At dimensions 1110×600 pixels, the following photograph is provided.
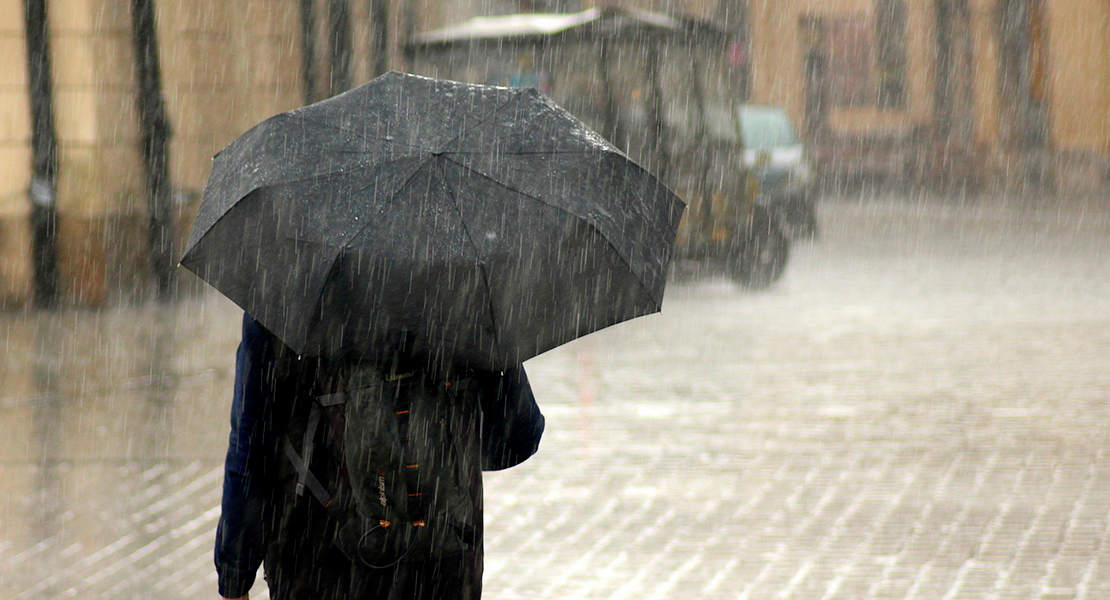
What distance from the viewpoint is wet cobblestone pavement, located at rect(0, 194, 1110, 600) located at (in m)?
5.06

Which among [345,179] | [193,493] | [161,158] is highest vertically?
[345,179]

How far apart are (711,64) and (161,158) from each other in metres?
6.40

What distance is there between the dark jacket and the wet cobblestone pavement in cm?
239

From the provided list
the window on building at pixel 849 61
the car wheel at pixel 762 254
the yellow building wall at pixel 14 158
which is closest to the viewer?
the yellow building wall at pixel 14 158

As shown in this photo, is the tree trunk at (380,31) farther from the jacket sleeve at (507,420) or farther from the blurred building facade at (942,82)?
the jacket sleeve at (507,420)

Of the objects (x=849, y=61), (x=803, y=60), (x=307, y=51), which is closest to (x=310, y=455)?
(x=307, y=51)

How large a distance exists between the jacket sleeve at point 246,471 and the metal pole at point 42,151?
10.8 meters

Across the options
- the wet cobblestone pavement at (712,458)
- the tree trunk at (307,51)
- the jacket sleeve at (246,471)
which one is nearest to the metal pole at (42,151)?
the wet cobblestone pavement at (712,458)

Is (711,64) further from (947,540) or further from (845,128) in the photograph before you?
(845,128)

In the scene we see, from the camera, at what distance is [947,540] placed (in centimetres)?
534

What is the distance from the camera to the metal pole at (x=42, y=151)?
12680 millimetres

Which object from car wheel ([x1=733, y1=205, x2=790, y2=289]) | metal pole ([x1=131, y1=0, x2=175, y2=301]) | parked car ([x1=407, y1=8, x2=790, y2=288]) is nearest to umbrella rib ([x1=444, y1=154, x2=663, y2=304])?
metal pole ([x1=131, y1=0, x2=175, y2=301])

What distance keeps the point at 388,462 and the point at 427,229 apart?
0.39 m

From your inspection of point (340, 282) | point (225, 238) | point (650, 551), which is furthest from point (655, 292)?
point (650, 551)
